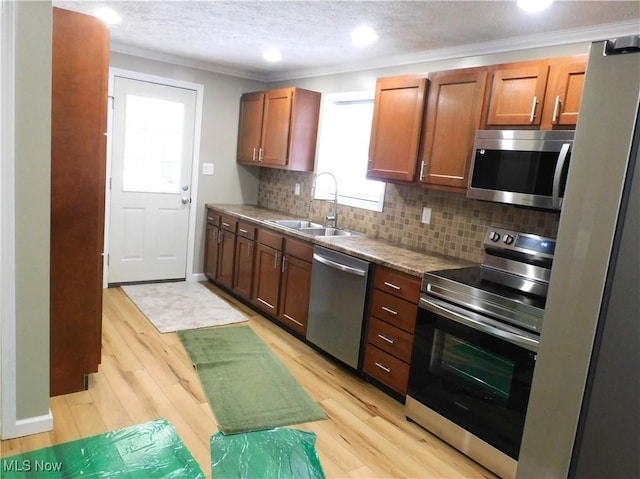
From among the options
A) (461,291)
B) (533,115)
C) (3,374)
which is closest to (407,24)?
(533,115)

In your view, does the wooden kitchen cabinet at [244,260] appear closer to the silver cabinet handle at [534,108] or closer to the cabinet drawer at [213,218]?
the cabinet drawer at [213,218]

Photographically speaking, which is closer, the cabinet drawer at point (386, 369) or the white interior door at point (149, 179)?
the cabinet drawer at point (386, 369)

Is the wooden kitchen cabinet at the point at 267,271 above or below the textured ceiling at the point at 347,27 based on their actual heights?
below

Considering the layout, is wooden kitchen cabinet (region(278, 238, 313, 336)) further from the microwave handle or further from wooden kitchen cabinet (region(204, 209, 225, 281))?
the microwave handle

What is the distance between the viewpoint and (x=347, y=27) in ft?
10.0

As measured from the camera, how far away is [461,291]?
239cm

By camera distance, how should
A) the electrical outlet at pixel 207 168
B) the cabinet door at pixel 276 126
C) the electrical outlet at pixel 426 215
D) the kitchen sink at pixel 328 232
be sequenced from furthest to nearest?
the electrical outlet at pixel 207 168 → the cabinet door at pixel 276 126 → the kitchen sink at pixel 328 232 → the electrical outlet at pixel 426 215

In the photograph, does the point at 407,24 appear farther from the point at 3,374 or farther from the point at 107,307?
the point at 107,307

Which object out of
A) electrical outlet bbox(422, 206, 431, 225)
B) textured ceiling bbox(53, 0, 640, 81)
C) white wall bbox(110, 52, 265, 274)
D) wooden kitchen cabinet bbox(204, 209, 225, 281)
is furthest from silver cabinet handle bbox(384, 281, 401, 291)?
white wall bbox(110, 52, 265, 274)

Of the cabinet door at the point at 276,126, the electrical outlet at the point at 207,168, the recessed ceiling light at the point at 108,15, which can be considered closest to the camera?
the recessed ceiling light at the point at 108,15

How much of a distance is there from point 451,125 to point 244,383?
209 centimetres

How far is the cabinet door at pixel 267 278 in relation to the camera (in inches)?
156

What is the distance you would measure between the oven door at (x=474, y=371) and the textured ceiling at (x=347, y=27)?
5.36ft

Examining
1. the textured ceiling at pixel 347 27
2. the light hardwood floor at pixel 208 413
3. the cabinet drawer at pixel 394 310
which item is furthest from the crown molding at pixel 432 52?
the light hardwood floor at pixel 208 413
